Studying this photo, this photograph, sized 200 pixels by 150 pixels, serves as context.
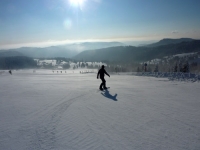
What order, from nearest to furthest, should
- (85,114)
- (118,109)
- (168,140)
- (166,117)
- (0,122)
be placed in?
1. (168,140)
2. (0,122)
3. (166,117)
4. (85,114)
5. (118,109)

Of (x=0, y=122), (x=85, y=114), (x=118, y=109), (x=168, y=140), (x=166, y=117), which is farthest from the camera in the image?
(x=118, y=109)

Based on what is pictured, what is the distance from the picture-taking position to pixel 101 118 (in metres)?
5.89

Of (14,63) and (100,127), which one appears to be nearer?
(100,127)

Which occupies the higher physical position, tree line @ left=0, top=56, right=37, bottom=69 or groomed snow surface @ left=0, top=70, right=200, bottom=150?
tree line @ left=0, top=56, right=37, bottom=69

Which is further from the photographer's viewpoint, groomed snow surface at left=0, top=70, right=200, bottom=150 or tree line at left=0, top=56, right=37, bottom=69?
tree line at left=0, top=56, right=37, bottom=69

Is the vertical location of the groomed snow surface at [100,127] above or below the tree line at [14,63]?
below

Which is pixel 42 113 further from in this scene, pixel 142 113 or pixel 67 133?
pixel 142 113

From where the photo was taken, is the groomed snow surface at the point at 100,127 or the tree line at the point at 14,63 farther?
the tree line at the point at 14,63

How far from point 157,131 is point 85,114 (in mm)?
2937

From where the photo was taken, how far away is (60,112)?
6645 millimetres

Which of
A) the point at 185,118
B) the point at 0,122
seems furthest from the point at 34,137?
the point at 185,118

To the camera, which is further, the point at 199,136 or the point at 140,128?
the point at 140,128

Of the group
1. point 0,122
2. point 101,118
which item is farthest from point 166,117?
point 0,122

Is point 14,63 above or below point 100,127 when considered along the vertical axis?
above
